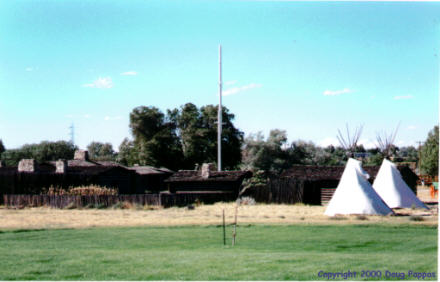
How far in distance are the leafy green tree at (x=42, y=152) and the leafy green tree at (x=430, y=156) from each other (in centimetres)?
5180

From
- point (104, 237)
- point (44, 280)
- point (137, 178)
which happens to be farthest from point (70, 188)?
point (44, 280)

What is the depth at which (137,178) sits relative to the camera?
55562mm

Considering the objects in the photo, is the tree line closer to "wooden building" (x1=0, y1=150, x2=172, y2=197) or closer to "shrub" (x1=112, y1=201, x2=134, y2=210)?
"wooden building" (x1=0, y1=150, x2=172, y2=197)

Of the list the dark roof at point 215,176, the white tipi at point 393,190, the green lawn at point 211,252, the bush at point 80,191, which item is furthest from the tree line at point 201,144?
the green lawn at point 211,252

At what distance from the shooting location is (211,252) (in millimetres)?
12531

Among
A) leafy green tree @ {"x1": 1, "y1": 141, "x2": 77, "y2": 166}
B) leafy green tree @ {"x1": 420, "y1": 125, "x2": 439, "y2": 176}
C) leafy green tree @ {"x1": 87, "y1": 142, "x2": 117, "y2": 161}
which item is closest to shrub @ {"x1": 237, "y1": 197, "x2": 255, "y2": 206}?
leafy green tree @ {"x1": 420, "y1": 125, "x2": 439, "y2": 176}

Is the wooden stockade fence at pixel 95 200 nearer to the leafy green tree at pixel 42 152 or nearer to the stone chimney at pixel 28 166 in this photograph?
the stone chimney at pixel 28 166

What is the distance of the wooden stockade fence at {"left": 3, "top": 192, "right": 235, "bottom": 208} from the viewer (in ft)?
115

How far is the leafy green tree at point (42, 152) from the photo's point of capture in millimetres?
81875

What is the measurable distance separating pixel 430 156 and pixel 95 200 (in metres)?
44.6

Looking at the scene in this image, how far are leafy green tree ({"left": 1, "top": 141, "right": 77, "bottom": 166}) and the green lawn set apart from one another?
2573 inches

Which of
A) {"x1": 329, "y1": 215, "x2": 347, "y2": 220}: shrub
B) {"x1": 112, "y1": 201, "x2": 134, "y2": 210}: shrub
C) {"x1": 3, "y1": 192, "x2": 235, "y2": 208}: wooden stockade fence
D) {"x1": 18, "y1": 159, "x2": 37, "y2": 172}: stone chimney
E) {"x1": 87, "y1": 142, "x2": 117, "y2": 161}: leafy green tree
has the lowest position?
{"x1": 329, "y1": 215, "x2": 347, "y2": 220}: shrub

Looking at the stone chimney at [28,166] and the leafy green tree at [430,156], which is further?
the leafy green tree at [430,156]

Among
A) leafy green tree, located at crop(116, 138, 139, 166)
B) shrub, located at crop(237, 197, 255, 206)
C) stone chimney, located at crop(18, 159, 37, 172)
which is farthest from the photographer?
leafy green tree, located at crop(116, 138, 139, 166)
